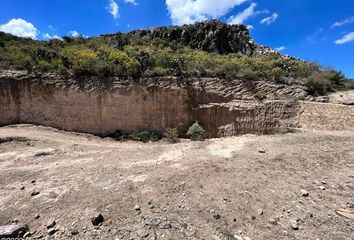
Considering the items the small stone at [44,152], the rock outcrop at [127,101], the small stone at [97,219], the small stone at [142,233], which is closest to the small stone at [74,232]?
the small stone at [97,219]

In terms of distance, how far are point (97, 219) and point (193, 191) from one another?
185 centimetres

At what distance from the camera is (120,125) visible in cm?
1522

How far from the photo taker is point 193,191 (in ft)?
19.2

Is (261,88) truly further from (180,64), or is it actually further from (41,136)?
(41,136)

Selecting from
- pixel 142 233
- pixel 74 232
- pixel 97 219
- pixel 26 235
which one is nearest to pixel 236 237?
pixel 142 233

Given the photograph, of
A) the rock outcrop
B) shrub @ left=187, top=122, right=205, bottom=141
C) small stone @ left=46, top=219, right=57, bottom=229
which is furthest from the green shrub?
small stone @ left=46, top=219, right=57, bottom=229

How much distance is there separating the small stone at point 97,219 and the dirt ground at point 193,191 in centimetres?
9

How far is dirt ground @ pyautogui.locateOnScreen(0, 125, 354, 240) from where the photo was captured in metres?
4.75

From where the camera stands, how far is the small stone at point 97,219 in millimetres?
4949

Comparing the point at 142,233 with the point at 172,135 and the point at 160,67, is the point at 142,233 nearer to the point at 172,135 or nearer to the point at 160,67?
the point at 172,135

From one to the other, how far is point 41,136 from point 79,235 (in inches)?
388

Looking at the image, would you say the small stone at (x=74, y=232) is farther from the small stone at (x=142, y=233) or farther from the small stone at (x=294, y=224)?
the small stone at (x=294, y=224)

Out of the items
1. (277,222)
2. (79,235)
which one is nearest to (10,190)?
(79,235)

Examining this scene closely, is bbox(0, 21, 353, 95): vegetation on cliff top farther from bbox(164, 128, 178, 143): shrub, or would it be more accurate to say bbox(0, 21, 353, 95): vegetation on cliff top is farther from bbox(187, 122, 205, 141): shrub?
bbox(164, 128, 178, 143): shrub
